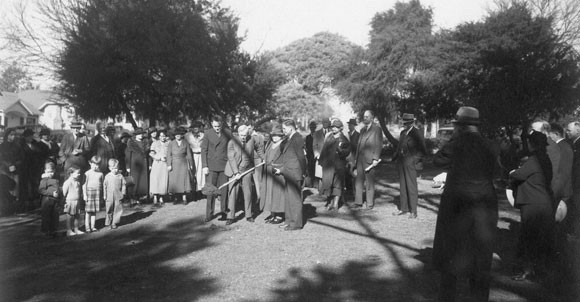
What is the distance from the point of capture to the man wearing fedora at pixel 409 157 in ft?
30.2

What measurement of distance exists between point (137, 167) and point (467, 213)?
894 centimetres

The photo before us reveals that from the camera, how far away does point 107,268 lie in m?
6.16

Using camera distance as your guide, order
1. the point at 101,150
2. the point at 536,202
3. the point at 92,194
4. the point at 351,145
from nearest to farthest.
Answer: the point at 536,202, the point at 92,194, the point at 101,150, the point at 351,145

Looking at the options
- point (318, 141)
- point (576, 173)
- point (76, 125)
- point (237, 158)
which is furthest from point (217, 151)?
point (576, 173)

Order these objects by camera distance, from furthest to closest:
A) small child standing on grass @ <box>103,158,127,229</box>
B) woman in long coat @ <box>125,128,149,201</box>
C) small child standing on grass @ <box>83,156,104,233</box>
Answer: woman in long coat @ <box>125,128,149,201</box> → small child standing on grass @ <box>103,158,127,229</box> → small child standing on grass @ <box>83,156,104,233</box>

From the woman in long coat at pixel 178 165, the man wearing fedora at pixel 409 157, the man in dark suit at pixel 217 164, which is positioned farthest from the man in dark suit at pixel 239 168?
the man wearing fedora at pixel 409 157

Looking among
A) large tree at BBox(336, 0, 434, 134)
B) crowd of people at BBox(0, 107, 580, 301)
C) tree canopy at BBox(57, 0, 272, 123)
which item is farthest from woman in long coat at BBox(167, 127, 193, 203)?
large tree at BBox(336, 0, 434, 134)

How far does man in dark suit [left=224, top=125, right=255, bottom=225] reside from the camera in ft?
29.9

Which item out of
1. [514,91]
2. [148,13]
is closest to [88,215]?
[148,13]

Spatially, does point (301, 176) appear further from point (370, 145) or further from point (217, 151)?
point (370, 145)

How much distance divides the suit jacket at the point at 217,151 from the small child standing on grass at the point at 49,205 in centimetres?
286

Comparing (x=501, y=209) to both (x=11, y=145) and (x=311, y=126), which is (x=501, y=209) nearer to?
(x=311, y=126)

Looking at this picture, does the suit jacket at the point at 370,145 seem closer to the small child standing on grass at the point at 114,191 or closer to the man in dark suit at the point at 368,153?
the man in dark suit at the point at 368,153

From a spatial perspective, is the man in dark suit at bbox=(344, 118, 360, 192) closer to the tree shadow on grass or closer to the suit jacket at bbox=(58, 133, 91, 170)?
the tree shadow on grass
